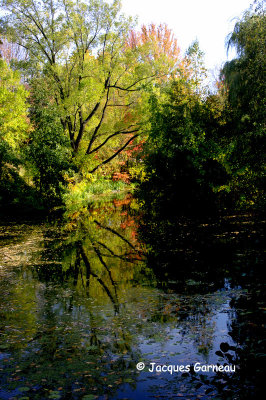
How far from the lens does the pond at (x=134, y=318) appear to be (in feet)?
13.8

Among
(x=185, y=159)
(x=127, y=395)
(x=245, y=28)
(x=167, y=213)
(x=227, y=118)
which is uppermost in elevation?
(x=245, y=28)

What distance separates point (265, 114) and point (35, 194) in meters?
14.8

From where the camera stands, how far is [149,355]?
4844 millimetres

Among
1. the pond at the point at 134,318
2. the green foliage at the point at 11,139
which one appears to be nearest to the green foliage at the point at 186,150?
the pond at the point at 134,318

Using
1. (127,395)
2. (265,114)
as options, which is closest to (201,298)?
(127,395)

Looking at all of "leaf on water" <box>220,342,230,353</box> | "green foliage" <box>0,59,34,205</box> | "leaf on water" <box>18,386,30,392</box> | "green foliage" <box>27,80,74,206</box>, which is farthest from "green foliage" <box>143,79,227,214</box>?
"leaf on water" <box>18,386,30,392</box>

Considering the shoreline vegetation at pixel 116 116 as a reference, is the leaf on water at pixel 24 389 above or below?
below

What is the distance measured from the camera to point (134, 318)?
6.08 metres

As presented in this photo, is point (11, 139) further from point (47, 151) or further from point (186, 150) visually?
point (186, 150)

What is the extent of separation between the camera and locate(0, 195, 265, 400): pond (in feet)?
13.8

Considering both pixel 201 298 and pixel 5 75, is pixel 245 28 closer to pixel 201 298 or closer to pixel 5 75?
pixel 201 298

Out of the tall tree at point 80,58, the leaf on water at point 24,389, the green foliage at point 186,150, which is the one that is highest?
the tall tree at point 80,58

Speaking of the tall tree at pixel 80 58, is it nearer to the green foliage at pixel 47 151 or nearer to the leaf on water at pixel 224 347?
the green foliage at pixel 47 151

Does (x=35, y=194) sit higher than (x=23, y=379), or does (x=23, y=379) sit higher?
(x=35, y=194)
